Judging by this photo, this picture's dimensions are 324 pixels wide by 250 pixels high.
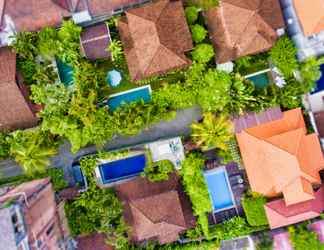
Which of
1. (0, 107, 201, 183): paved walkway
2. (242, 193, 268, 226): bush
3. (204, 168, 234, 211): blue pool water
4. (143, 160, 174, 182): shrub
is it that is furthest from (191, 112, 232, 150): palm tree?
(242, 193, 268, 226): bush

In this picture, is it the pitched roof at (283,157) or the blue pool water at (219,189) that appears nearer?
the pitched roof at (283,157)

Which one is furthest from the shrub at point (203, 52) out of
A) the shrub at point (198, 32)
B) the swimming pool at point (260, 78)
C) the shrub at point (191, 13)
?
the swimming pool at point (260, 78)

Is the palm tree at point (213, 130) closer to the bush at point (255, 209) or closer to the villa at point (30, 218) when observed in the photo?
the bush at point (255, 209)

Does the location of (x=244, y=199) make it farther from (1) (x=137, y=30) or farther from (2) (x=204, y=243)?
(1) (x=137, y=30)

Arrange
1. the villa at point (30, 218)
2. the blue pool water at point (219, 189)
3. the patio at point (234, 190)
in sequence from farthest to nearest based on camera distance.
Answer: the blue pool water at point (219, 189)
the patio at point (234, 190)
the villa at point (30, 218)

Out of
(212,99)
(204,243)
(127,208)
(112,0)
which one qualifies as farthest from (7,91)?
(204,243)

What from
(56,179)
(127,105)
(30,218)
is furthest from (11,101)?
(30,218)
